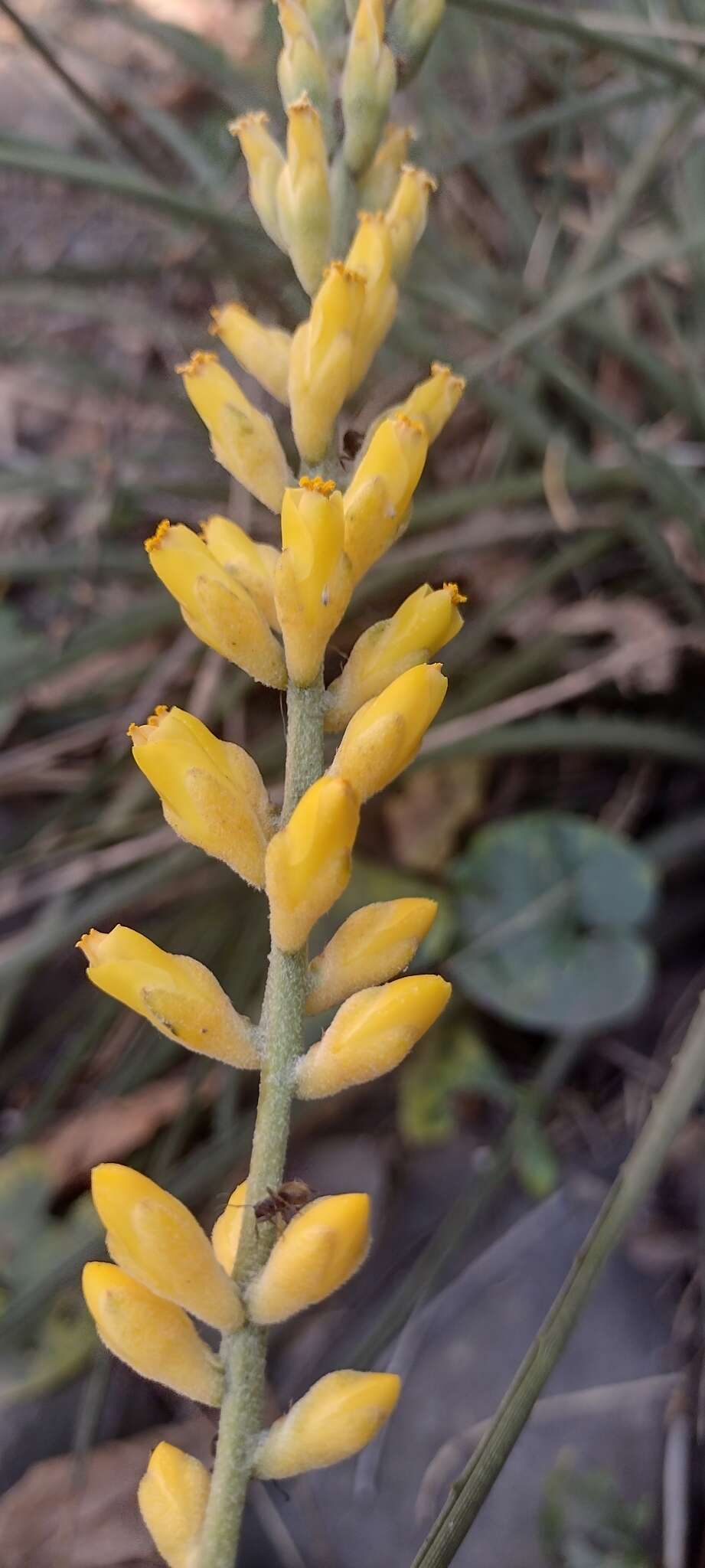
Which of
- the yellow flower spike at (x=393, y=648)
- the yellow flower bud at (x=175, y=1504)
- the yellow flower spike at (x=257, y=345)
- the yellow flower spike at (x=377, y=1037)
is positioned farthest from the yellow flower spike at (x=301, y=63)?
the yellow flower bud at (x=175, y=1504)

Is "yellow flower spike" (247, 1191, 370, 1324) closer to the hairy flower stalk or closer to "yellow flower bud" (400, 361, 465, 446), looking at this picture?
the hairy flower stalk

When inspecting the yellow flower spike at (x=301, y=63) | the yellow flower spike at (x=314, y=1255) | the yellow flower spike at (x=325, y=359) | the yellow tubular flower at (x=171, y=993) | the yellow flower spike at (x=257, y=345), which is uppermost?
the yellow flower spike at (x=301, y=63)

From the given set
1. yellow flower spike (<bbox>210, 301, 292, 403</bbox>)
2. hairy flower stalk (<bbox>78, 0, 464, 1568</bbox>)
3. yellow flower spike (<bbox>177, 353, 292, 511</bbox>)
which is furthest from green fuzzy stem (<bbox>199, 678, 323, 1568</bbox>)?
yellow flower spike (<bbox>210, 301, 292, 403</bbox>)

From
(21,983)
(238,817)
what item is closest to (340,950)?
(238,817)

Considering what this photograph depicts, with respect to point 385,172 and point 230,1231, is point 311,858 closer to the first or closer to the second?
point 230,1231

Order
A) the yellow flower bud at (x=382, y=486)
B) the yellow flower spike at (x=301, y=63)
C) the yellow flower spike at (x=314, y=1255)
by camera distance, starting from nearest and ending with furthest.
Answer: the yellow flower spike at (x=314, y=1255) < the yellow flower bud at (x=382, y=486) < the yellow flower spike at (x=301, y=63)

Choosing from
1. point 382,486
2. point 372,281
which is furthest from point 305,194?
point 382,486

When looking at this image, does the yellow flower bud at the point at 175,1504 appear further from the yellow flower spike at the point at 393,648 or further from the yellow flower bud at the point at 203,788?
the yellow flower spike at the point at 393,648
